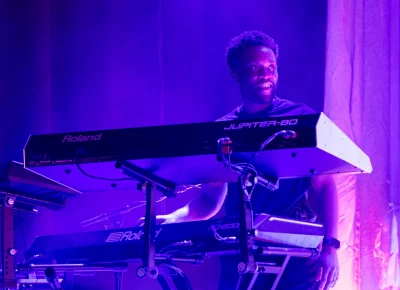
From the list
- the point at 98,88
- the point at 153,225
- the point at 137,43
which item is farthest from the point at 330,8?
the point at 153,225

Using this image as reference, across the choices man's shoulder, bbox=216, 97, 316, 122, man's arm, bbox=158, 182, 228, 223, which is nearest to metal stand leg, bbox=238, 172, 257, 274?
man's shoulder, bbox=216, 97, 316, 122

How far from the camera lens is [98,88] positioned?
4.80 metres

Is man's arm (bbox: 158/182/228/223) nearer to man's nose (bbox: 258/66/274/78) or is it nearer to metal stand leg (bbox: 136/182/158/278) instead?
man's nose (bbox: 258/66/274/78)

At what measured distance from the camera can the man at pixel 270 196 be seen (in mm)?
2752

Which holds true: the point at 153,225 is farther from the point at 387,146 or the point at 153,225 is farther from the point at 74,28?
the point at 74,28

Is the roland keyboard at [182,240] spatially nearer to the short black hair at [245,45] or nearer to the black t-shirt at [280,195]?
the black t-shirt at [280,195]

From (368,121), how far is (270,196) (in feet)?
3.35

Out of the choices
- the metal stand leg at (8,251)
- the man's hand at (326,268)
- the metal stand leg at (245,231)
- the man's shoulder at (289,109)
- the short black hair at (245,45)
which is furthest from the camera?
the short black hair at (245,45)

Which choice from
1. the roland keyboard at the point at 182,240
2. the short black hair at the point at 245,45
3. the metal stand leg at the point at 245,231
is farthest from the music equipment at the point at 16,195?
the short black hair at the point at 245,45

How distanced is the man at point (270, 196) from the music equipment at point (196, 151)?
464mm

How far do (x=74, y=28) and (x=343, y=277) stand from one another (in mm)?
2634

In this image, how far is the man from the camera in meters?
2.75

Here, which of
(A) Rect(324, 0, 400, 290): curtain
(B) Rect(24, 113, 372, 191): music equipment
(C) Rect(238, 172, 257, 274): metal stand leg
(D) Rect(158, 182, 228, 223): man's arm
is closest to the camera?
(C) Rect(238, 172, 257, 274): metal stand leg

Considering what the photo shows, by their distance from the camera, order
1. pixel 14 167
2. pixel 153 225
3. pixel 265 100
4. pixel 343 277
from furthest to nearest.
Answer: pixel 343 277 < pixel 265 100 < pixel 14 167 < pixel 153 225
